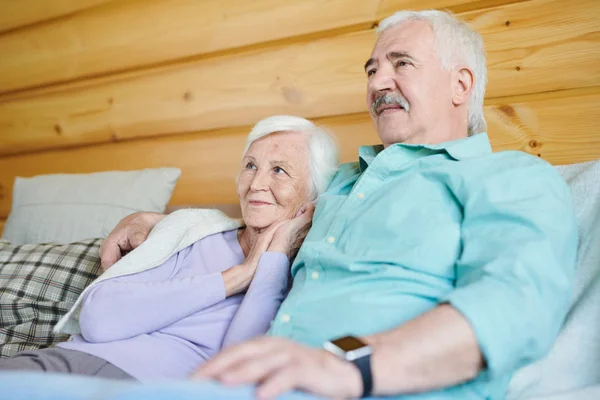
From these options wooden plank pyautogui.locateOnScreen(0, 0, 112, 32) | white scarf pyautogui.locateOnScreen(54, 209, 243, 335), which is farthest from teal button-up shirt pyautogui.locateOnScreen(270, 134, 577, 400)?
wooden plank pyautogui.locateOnScreen(0, 0, 112, 32)

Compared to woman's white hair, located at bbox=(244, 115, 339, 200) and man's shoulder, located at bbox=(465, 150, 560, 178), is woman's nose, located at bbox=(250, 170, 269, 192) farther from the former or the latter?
man's shoulder, located at bbox=(465, 150, 560, 178)

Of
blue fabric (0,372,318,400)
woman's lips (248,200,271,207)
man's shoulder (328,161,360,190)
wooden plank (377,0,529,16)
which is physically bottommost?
woman's lips (248,200,271,207)

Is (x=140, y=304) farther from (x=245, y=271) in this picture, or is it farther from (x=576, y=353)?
(x=576, y=353)

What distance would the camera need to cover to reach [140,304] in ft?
4.08

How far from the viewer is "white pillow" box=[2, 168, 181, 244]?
1.92 meters

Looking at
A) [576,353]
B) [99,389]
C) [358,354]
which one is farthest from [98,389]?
[576,353]

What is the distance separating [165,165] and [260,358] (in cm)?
167

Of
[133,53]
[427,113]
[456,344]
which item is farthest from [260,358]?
[133,53]

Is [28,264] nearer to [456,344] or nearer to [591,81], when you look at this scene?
[456,344]

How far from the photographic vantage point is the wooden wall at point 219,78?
4.83ft

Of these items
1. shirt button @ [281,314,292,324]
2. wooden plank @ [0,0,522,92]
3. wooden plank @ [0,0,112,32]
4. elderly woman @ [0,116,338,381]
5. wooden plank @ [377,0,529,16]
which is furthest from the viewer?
wooden plank @ [0,0,112,32]

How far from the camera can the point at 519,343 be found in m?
0.82

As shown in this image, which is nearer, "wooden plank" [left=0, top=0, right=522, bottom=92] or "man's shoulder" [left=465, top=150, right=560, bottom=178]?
"man's shoulder" [left=465, top=150, right=560, bottom=178]

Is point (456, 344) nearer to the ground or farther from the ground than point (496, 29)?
nearer to the ground
